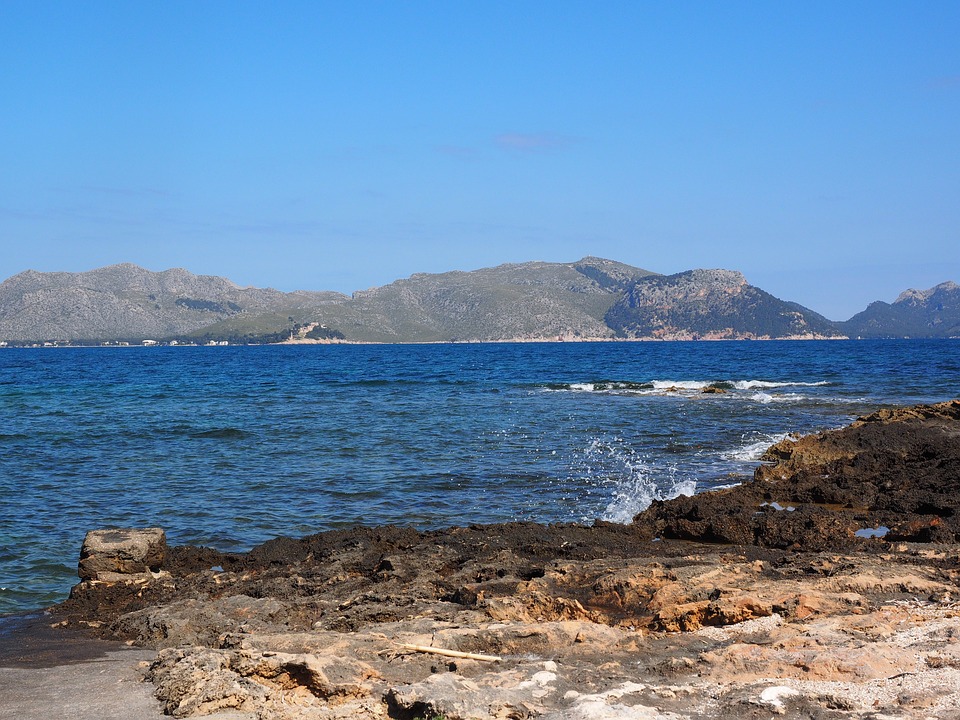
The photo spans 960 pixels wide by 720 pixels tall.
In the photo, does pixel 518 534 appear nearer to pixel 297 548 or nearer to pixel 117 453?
pixel 297 548

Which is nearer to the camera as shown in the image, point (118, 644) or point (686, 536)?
point (118, 644)

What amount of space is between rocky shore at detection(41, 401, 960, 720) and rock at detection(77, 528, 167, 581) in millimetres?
25

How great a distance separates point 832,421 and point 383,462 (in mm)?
16029

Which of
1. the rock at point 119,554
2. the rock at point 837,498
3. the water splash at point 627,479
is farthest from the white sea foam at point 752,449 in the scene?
the rock at point 119,554

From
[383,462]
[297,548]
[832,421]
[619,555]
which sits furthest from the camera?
[832,421]

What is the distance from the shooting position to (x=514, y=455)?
22438mm

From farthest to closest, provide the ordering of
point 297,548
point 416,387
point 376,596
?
point 416,387 → point 297,548 → point 376,596

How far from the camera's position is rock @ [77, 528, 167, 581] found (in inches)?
412

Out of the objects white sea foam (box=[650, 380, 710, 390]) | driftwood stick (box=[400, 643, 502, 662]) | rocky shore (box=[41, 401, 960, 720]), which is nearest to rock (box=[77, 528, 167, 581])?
rocky shore (box=[41, 401, 960, 720])

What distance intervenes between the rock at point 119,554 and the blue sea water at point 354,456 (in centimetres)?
74

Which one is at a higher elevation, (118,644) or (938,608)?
(938,608)

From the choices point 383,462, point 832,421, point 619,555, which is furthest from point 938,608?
point 832,421

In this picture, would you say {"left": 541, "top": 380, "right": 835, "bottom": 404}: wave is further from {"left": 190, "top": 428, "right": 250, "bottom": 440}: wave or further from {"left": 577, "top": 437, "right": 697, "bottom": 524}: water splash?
{"left": 190, "top": 428, "right": 250, "bottom": 440}: wave

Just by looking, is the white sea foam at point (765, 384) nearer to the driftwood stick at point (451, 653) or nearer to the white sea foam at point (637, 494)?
the white sea foam at point (637, 494)
